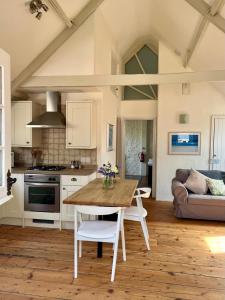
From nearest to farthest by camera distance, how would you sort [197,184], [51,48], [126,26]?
[51,48] → [197,184] → [126,26]

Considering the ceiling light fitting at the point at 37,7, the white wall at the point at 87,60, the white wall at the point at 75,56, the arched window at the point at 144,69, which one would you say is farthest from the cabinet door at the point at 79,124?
the arched window at the point at 144,69

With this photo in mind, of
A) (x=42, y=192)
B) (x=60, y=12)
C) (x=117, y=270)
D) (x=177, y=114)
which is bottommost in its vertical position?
(x=117, y=270)

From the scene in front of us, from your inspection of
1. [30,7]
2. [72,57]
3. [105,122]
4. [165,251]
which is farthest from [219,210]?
[30,7]

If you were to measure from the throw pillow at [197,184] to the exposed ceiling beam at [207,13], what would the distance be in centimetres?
255

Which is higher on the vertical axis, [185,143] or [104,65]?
[104,65]

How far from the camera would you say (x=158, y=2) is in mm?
4277

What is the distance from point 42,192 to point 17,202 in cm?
46

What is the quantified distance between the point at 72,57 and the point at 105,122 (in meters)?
1.30

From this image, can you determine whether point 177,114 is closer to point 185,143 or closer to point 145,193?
point 185,143

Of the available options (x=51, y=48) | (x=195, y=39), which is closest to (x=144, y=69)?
(x=195, y=39)

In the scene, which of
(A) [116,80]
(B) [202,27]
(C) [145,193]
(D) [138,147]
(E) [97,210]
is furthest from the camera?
(D) [138,147]

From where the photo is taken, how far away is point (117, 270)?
107 inches

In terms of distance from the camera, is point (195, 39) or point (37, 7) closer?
point (37, 7)

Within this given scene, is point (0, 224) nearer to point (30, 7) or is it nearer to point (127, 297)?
point (127, 297)
